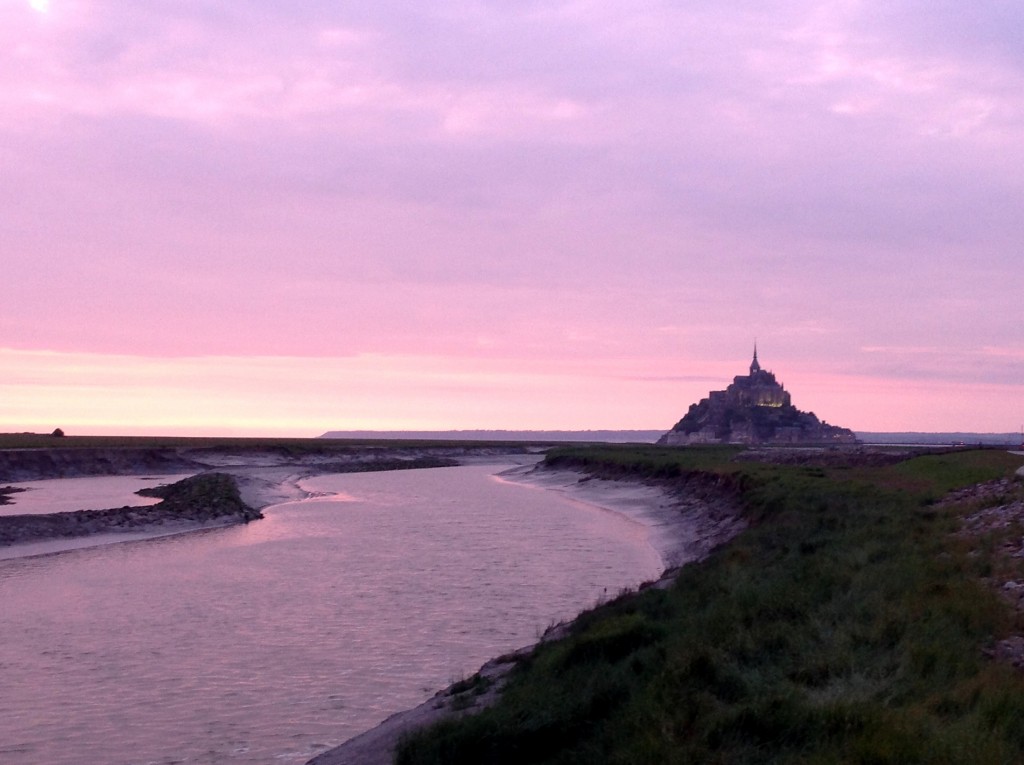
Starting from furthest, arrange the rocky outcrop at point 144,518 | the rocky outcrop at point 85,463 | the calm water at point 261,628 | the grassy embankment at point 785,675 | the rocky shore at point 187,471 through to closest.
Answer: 1. the rocky outcrop at point 85,463
2. the rocky shore at point 187,471
3. the rocky outcrop at point 144,518
4. the calm water at point 261,628
5. the grassy embankment at point 785,675

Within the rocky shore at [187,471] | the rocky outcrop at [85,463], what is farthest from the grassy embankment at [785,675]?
the rocky outcrop at [85,463]

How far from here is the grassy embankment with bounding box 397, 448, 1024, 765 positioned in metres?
7.79

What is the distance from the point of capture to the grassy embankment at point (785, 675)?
779cm

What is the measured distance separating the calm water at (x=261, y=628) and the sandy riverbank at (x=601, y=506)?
2.63 feet

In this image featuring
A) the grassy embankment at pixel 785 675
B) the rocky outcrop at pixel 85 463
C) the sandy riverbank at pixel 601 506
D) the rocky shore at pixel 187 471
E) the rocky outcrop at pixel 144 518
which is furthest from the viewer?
the rocky outcrop at pixel 85 463

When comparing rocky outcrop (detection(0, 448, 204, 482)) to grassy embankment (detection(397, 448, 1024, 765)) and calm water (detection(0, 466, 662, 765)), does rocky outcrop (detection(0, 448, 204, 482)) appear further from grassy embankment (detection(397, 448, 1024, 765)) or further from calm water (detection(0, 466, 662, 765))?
grassy embankment (detection(397, 448, 1024, 765))

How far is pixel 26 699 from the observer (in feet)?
44.8

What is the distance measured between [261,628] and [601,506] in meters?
34.5

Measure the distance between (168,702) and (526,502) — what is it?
130 feet

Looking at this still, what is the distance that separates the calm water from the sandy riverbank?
2.63 ft

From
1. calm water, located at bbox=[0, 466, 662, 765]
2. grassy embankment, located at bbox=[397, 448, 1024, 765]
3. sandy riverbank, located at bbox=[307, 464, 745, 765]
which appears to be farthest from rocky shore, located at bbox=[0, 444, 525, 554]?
grassy embankment, located at bbox=[397, 448, 1024, 765]

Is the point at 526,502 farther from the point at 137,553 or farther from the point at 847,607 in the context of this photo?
the point at 847,607

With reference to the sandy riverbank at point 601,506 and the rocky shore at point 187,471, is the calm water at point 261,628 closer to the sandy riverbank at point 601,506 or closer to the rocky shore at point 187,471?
the sandy riverbank at point 601,506

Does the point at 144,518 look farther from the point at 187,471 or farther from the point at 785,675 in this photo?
the point at 187,471
